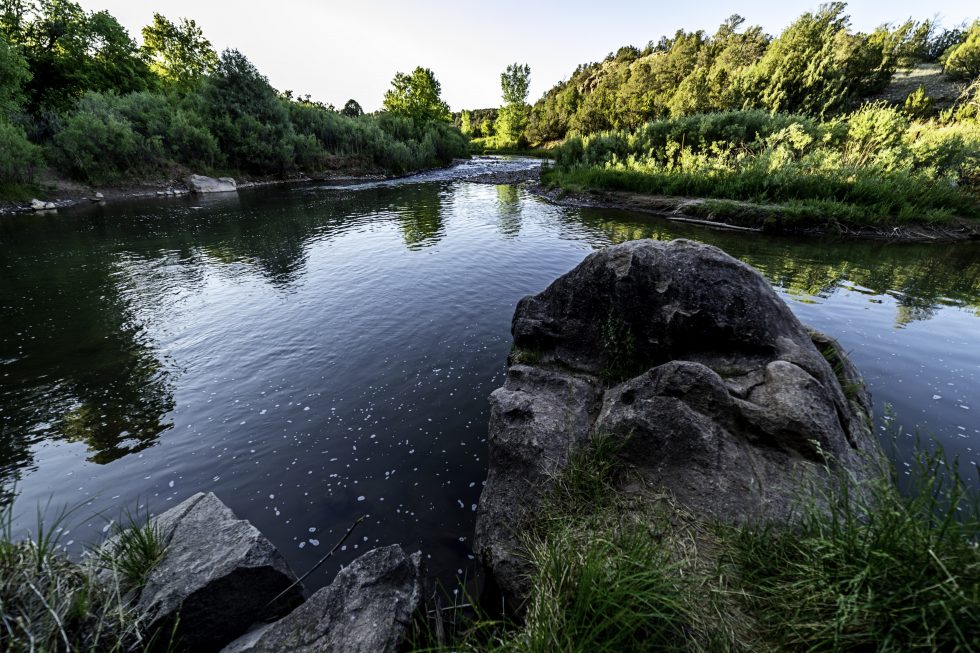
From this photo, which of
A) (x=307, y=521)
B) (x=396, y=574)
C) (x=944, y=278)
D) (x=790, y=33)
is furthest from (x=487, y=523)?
(x=790, y=33)

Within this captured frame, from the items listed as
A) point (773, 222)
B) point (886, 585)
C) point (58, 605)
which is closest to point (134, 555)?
point (58, 605)

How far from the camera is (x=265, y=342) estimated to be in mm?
9438

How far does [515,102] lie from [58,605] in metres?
120

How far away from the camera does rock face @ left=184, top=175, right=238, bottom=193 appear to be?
36594mm

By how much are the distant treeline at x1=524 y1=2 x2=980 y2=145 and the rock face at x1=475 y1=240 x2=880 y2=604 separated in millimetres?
45247

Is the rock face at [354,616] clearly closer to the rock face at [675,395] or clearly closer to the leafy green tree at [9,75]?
the rock face at [675,395]

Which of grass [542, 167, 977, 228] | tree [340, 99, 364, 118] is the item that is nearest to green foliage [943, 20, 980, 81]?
grass [542, 167, 977, 228]

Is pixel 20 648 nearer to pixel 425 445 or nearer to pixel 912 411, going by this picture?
pixel 425 445

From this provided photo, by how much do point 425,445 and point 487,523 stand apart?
2174 millimetres

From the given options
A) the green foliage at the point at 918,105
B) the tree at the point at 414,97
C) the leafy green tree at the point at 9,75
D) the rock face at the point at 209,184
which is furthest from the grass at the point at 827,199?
the tree at the point at 414,97

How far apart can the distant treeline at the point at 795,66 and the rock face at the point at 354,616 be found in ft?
166

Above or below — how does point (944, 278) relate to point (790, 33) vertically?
below

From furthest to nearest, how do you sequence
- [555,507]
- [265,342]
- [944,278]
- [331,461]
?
[944,278], [265,342], [331,461], [555,507]

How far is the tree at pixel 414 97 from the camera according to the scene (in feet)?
250
